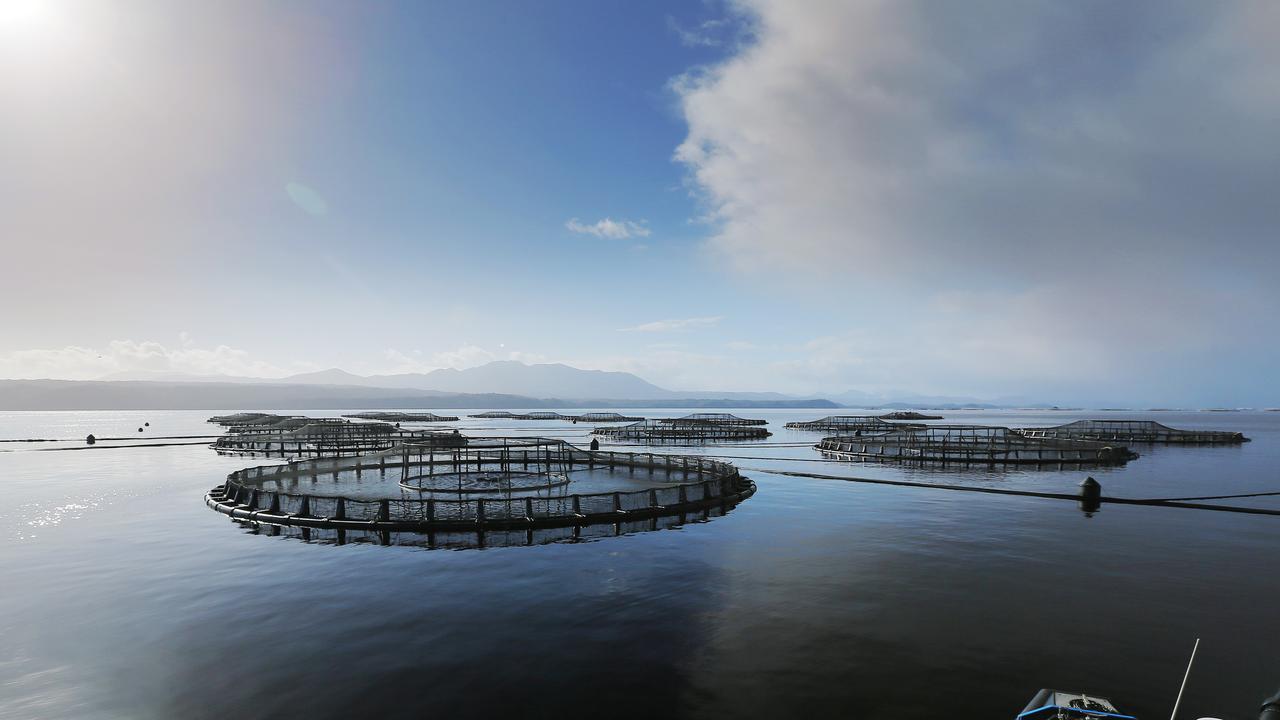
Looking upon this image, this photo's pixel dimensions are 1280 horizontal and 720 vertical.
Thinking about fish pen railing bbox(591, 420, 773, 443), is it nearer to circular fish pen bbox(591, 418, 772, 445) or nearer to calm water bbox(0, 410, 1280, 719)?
circular fish pen bbox(591, 418, 772, 445)

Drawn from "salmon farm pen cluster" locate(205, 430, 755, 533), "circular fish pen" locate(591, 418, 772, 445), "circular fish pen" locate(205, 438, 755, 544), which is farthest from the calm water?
"circular fish pen" locate(591, 418, 772, 445)

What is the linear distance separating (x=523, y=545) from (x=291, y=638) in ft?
37.4

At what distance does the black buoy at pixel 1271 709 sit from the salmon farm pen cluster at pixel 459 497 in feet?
70.2

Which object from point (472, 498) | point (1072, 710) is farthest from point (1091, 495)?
point (472, 498)

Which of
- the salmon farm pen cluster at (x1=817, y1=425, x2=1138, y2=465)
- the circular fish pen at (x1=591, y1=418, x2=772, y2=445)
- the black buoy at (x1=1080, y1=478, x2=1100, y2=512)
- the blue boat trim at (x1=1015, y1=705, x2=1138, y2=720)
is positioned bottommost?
the circular fish pen at (x1=591, y1=418, x2=772, y2=445)

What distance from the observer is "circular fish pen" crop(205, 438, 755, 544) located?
1142 inches

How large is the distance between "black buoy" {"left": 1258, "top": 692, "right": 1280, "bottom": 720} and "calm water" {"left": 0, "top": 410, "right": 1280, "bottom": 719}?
2.61ft

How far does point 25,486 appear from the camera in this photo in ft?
163

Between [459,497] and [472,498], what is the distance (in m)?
2.50

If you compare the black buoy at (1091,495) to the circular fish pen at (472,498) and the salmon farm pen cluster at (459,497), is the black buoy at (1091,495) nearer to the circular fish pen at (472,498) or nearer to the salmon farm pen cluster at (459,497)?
the salmon farm pen cluster at (459,497)

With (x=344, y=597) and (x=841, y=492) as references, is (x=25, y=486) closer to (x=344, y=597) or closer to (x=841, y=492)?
(x=344, y=597)

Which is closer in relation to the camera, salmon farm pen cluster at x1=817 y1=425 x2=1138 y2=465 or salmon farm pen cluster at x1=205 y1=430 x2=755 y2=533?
salmon farm pen cluster at x1=205 y1=430 x2=755 y2=533

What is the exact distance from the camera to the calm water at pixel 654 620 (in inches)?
506

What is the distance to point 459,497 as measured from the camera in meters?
37.7
